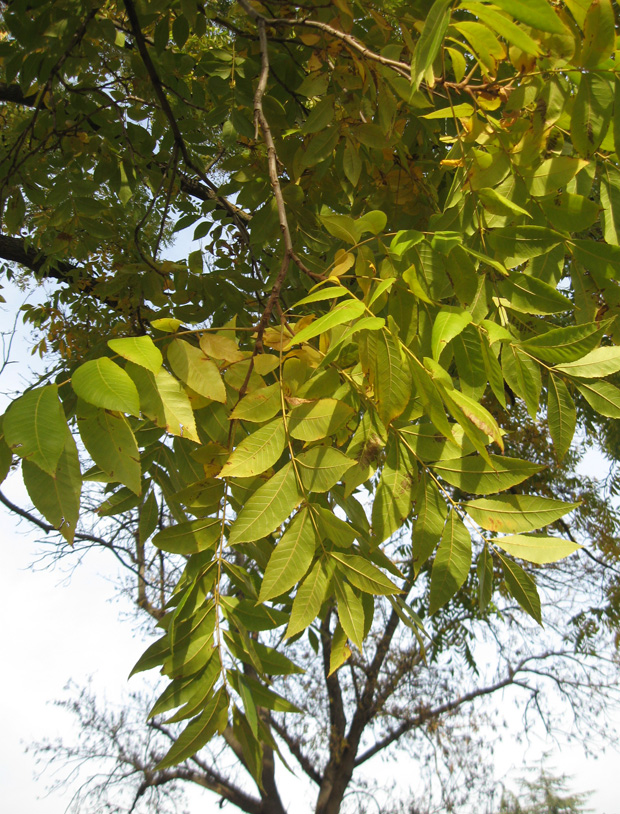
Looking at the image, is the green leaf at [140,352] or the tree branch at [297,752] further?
the tree branch at [297,752]

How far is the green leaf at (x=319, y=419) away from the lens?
0.82 meters

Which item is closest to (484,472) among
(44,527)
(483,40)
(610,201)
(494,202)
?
(494,202)

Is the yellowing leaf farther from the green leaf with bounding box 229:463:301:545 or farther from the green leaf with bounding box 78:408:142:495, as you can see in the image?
the green leaf with bounding box 78:408:142:495

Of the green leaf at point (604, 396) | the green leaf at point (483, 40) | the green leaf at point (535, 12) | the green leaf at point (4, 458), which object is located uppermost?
the green leaf at point (483, 40)

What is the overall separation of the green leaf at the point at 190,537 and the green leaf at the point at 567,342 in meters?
0.55

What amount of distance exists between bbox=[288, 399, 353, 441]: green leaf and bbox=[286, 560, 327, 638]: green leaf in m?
0.20

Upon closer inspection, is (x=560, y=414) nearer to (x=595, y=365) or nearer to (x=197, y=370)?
(x=595, y=365)

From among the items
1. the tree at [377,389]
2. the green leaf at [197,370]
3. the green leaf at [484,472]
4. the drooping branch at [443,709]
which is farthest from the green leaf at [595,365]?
the drooping branch at [443,709]

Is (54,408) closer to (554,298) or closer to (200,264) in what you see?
(554,298)

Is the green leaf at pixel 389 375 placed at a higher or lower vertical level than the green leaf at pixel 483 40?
lower

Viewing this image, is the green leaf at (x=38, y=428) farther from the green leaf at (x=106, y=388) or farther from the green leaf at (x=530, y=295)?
the green leaf at (x=530, y=295)

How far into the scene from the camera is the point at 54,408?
2.35ft

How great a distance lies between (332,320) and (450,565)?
41 cm

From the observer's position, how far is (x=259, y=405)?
85cm
